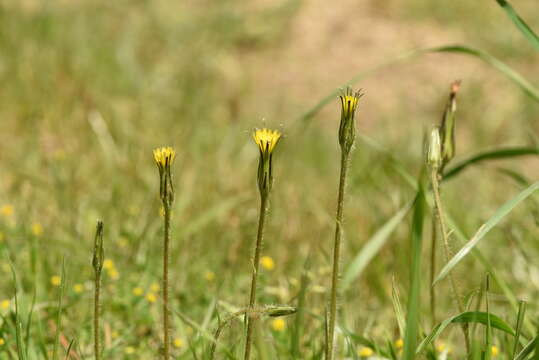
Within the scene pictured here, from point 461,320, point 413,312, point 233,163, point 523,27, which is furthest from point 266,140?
point 233,163

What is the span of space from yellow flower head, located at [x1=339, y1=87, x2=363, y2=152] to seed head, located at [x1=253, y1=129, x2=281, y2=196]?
0.36 ft

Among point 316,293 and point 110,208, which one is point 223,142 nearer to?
point 110,208

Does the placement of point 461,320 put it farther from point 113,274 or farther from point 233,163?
point 233,163

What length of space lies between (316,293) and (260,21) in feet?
12.9

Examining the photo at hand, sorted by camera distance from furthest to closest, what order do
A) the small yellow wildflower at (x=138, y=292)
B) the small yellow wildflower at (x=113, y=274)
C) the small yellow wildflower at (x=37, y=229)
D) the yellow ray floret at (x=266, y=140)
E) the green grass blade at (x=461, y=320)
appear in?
the small yellow wildflower at (x=37, y=229) < the small yellow wildflower at (x=113, y=274) < the small yellow wildflower at (x=138, y=292) < the green grass blade at (x=461, y=320) < the yellow ray floret at (x=266, y=140)

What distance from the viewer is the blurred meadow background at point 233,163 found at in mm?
2129

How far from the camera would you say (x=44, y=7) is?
5.05m

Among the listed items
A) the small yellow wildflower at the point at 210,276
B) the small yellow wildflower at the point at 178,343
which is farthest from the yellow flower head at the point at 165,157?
the small yellow wildflower at the point at 210,276

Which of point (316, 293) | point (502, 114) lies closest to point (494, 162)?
point (502, 114)

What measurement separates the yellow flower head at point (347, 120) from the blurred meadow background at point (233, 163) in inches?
15.2

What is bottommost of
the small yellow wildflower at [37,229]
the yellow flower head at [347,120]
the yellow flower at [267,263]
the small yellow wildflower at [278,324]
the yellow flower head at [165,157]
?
the small yellow wildflower at [278,324]

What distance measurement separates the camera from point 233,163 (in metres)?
3.73

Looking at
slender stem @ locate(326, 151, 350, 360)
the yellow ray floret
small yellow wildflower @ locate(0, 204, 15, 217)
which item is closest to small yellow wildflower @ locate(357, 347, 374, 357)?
slender stem @ locate(326, 151, 350, 360)

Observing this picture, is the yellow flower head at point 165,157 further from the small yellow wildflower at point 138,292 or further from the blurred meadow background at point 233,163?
the small yellow wildflower at point 138,292
